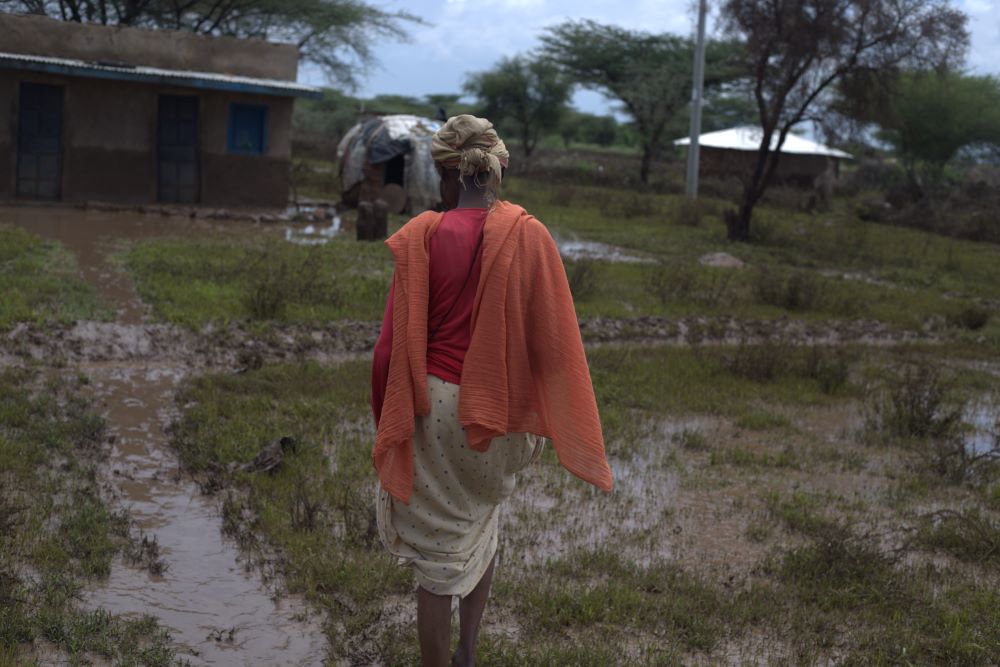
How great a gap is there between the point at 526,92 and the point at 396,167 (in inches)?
1228

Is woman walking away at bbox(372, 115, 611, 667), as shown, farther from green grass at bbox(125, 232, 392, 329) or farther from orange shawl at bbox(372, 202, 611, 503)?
green grass at bbox(125, 232, 392, 329)

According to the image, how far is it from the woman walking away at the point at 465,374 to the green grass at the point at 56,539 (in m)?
1.13

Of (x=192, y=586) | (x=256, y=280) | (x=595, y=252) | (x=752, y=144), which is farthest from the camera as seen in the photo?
(x=752, y=144)

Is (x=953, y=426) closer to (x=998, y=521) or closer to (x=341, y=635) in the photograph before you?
(x=998, y=521)

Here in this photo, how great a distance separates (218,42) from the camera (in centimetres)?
1911

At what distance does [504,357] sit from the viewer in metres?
3.24

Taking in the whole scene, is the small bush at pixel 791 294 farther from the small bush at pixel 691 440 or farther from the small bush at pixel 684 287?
the small bush at pixel 691 440

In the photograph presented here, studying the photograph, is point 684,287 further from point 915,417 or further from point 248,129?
point 248,129

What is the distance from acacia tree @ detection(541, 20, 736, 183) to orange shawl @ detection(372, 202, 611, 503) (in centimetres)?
3648

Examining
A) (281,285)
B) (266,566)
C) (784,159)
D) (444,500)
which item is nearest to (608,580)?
(266,566)

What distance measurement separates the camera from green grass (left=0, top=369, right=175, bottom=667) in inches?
149

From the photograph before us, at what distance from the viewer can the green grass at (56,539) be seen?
3775mm

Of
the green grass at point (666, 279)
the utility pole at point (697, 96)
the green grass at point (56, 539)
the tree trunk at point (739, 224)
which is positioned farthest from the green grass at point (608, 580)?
the utility pole at point (697, 96)

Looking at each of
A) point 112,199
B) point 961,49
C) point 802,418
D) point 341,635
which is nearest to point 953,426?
point 802,418
